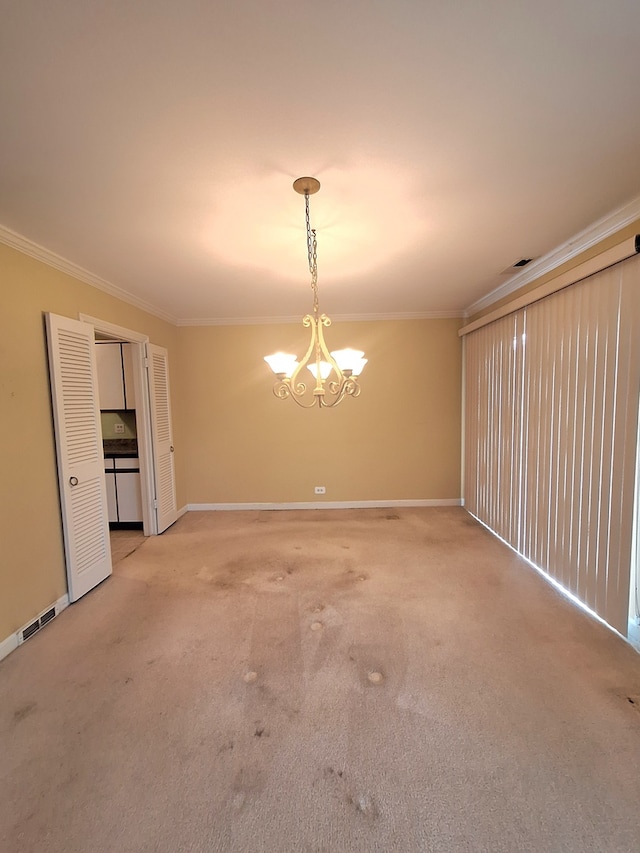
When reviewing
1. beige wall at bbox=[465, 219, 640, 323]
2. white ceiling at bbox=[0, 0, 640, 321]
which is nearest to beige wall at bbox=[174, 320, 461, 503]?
beige wall at bbox=[465, 219, 640, 323]

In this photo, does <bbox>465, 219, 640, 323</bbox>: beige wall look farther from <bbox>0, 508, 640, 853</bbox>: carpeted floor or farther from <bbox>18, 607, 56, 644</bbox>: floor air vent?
<bbox>18, 607, 56, 644</bbox>: floor air vent

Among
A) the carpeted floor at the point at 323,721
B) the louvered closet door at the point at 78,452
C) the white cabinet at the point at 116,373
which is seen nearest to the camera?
the carpeted floor at the point at 323,721

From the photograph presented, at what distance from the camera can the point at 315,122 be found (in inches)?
53.0

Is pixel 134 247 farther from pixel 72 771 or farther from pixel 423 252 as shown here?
pixel 72 771

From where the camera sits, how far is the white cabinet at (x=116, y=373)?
3840mm

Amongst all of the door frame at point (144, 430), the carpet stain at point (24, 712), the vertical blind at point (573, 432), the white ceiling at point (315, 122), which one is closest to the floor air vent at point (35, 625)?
the carpet stain at point (24, 712)

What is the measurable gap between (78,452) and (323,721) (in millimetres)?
2436

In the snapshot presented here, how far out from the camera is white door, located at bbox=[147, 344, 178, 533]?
386 centimetres

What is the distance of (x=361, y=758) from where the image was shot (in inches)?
55.6

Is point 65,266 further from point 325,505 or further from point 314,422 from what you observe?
point 325,505

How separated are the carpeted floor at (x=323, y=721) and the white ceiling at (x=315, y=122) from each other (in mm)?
2526

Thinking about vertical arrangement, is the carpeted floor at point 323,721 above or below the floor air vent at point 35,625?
below

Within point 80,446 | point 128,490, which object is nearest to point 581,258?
point 80,446

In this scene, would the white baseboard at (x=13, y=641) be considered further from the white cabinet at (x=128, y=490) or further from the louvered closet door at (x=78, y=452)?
the white cabinet at (x=128, y=490)
